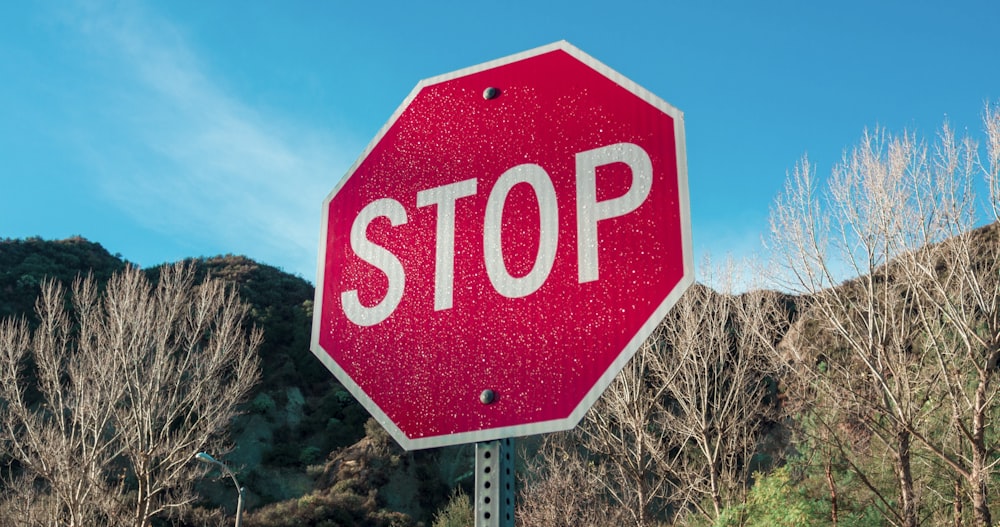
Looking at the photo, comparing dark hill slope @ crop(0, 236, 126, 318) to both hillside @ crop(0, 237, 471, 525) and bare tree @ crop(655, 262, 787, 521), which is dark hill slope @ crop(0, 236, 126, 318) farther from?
bare tree @ crop(655, 262, 787, 521)

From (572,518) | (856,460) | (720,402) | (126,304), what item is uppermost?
(126,304)

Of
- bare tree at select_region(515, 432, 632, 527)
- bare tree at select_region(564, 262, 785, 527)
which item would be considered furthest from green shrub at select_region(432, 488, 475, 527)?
bare tree at select_region(564, 262, 785, 527)

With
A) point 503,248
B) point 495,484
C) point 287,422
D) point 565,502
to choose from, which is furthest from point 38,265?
point 495,484

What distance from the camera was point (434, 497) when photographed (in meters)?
33.9

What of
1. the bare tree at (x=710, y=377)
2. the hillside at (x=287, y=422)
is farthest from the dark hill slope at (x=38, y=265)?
the bare tree at (x=710, y=377)

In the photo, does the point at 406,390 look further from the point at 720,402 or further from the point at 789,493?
the point at 720,402

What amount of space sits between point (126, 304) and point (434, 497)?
17.0 m

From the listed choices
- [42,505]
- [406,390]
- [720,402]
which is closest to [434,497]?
[42,505]

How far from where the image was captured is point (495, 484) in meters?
1.67

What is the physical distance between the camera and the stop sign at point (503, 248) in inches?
66.7

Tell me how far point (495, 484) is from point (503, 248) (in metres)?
0.52

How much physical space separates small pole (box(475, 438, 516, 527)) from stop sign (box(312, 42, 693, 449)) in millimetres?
35

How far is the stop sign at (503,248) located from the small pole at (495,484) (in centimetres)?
4

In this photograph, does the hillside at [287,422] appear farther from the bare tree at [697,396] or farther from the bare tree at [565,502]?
the bare tree at [697,396]
